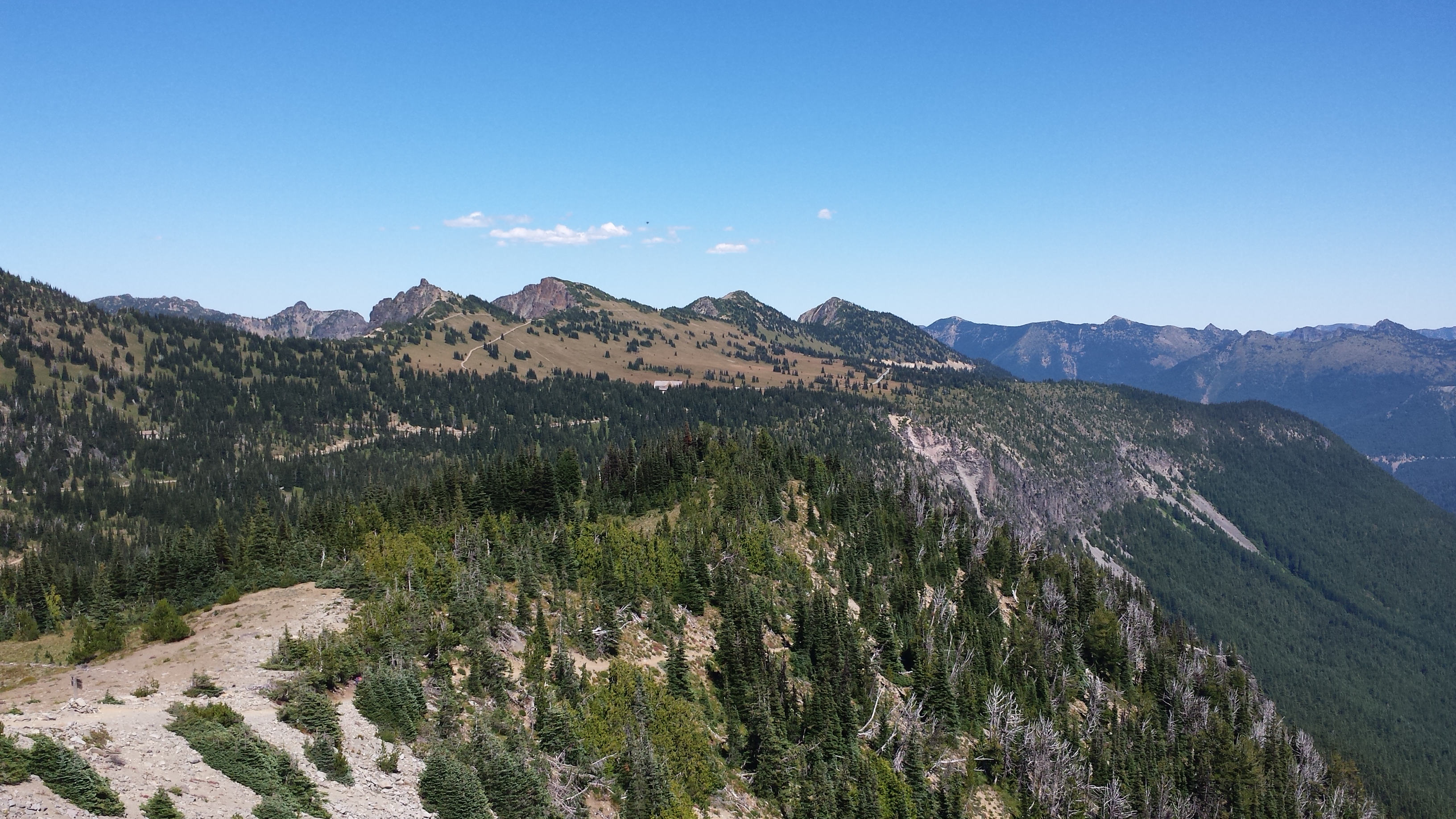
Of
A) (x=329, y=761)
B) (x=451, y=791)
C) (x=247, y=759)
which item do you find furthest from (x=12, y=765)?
(x=451, y=791)

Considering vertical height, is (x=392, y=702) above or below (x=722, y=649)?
above

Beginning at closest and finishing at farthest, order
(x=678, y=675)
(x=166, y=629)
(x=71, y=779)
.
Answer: (x=71, y=779) < (x=166, y=629) < (x=678, y=675)

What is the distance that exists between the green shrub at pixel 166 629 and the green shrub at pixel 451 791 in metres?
24.1

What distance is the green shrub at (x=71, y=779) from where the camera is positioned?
2612 cm

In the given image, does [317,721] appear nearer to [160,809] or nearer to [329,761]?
[329,761]

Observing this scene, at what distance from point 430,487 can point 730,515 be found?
137 ft

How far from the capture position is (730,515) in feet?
331

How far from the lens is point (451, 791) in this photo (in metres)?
36.6

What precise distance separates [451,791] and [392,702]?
7.78 metres

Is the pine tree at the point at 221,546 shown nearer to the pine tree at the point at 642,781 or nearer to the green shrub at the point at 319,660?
the green shrub at the point at 319,660

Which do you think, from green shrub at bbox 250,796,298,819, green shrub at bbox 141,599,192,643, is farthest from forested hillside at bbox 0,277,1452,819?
green shrub at bbox 141,599,192,643

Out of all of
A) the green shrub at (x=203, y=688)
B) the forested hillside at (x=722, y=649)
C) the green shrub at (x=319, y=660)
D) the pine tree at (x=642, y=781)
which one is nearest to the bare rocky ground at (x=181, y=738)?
the green shrub at (x=203, y=688)

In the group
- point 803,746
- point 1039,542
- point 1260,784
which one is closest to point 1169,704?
point 1260,784

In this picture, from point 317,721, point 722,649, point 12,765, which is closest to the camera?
point 12,765
